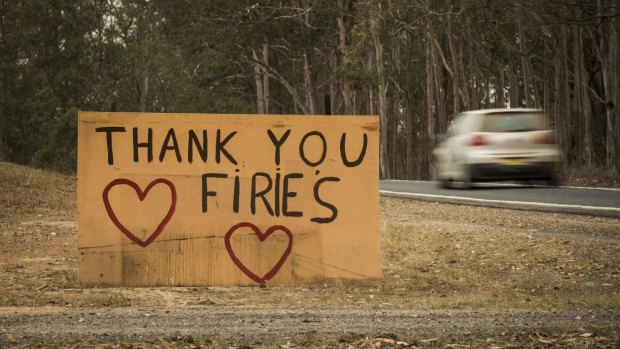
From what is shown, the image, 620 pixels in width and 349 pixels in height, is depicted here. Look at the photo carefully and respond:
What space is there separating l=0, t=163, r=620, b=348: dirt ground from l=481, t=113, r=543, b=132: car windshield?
1.98m

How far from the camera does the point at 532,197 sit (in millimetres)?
20672

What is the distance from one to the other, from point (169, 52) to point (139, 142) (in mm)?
48516

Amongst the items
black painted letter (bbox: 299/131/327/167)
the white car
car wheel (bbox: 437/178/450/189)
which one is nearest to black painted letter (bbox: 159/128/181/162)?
black painted letter (bbox: 299/131/327/167)

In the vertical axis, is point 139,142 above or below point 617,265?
above

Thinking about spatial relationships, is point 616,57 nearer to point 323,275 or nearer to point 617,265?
point 617,265

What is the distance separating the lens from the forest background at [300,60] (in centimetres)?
4528

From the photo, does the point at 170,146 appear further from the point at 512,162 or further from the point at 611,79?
the point at 611,79

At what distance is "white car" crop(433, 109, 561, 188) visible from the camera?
20.8 meters

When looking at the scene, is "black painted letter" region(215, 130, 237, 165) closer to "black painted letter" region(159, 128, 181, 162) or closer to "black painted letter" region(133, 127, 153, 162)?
"black painted letter" region(159, 128, 181, 162)

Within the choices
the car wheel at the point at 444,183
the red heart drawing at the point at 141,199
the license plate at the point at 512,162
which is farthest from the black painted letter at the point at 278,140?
the car wheel at the point at 444,183

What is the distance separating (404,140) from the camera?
76.4 m

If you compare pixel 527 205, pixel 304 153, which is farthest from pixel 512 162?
pixel 304 153

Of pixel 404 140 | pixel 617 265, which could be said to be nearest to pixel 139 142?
pixel 617 265

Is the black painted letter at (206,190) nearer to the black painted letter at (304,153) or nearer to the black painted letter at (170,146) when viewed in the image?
the black painted letter at (170,146)
